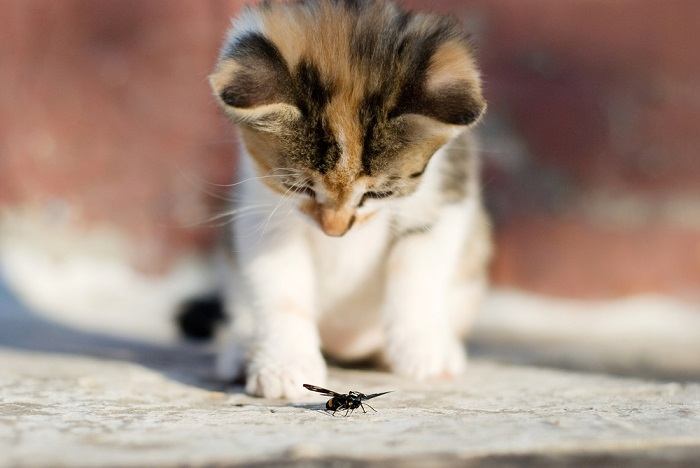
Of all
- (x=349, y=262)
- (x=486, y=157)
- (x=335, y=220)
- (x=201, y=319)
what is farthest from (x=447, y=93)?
(x=486, y=157)

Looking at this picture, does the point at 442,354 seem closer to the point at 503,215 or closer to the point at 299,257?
the point at 299,257

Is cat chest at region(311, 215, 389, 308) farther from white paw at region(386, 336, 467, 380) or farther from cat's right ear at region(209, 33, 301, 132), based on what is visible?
cat's right ear at region(209, 33, 301, 132)

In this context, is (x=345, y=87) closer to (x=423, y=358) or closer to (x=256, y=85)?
(x=256, y=85)

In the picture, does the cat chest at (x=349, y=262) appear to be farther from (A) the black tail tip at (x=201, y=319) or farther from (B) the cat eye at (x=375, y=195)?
(A) the black tail tip at (x=201, y=319)

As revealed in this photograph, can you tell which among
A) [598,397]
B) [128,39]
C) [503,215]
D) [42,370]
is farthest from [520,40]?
[42,370]

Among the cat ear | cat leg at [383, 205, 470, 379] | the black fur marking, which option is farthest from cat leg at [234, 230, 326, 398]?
the cat ear

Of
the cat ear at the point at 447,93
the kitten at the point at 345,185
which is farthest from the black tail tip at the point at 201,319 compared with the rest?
the cat ear at the point at 447,93
